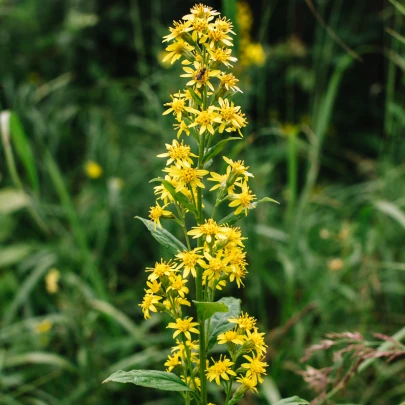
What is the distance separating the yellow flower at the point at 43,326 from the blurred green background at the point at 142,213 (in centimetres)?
2

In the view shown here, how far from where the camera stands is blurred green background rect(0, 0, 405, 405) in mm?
2559

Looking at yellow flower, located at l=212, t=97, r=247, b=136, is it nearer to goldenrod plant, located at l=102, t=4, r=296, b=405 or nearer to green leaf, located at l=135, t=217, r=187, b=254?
goldenrod plant, located at l=102, t=4, r=296, b=405

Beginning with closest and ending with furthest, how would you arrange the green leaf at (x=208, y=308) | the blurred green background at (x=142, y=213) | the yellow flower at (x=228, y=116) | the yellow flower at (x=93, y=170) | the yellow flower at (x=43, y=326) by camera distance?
the green leaf at (x=208, y=308), the yellow flower at (x=228, y=116), the blurred green background at (x=142, y=213), the yellow flower at (x=43, y=326), the yellow flower at (x=93, y=170)

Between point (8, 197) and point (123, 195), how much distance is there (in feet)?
2.58

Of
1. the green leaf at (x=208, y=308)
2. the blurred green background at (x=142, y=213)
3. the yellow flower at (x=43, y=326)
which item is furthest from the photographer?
the yellow flower at (x=43, y=326)

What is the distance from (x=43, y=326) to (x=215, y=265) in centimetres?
184

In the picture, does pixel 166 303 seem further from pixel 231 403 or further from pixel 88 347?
pixel 88 347

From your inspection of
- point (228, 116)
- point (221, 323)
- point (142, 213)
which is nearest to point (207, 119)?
point (228, 116)

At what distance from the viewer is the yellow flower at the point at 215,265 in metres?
1.20

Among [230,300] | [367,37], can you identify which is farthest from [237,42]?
[367,37]

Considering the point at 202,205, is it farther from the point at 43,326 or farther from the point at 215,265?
the point at 43,326

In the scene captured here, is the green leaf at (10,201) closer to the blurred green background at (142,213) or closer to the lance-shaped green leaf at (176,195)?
the blurred green background at (142,213)

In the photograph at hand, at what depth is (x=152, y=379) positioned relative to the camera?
1226 mm

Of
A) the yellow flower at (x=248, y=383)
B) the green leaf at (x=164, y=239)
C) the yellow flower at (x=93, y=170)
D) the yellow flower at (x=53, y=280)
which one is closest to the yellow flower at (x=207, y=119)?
the green leaf at (x=164, y=239)
